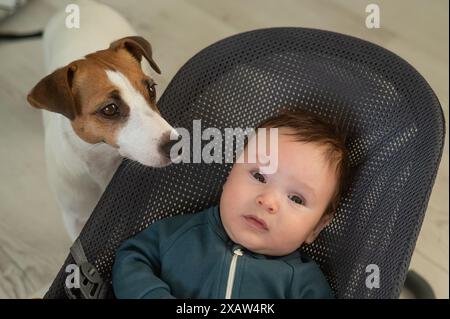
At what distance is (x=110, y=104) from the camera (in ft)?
2.58

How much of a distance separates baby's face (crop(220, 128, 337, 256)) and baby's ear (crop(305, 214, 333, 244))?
48 millimetres

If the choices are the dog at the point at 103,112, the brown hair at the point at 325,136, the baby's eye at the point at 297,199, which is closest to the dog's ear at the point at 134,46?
the dog at the point at 103,112

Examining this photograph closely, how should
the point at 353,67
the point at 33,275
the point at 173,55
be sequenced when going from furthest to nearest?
the point at 173,55 < the point at 33,275 < the point at 353,67

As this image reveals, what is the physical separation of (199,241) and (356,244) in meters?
0.24

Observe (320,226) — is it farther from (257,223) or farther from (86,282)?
(86,282)

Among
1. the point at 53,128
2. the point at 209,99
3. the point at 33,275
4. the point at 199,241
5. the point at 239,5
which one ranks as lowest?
the point at 33,275

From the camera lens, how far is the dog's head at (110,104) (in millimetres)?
775

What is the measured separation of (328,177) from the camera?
2.67 feet

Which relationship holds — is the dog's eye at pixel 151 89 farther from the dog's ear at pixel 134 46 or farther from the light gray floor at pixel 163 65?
the light gray floor at pixel 163 65

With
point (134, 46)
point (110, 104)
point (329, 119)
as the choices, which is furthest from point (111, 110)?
point (329, 119)

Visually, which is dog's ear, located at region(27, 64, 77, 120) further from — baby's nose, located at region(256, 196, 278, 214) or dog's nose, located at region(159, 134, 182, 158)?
baby's nose, located at region(256, 196, 278, 214)

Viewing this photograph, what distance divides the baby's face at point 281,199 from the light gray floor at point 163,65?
0.47 meters

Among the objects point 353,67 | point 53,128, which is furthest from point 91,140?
point 353,67
